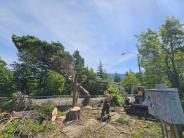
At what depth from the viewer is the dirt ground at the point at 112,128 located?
31.3 feet

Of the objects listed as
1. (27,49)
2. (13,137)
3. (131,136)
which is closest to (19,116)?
(13,137)

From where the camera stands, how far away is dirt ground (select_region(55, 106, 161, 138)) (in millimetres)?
9547

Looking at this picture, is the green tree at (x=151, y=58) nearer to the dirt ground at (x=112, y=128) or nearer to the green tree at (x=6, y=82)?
the dirt ground at (x=112, y=128)

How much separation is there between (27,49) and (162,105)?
1649 centimetres

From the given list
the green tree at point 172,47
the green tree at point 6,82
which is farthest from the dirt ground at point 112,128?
the green tree at point 6,82

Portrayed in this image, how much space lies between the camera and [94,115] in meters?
13.0

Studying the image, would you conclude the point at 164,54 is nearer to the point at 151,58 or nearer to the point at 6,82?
the point at 151,58

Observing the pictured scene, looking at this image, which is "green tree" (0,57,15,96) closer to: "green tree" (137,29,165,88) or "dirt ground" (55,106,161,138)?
"green tree" (137,29,165,88)

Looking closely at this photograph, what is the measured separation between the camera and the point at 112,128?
10.1 m

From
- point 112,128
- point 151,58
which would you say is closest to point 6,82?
point 151,58

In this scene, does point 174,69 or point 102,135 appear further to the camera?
point 174,69

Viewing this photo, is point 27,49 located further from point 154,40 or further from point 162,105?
point 162,105

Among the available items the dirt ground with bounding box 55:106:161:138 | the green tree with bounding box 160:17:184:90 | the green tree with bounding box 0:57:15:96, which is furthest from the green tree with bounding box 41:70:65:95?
the dirt ground with bounding box 55:106:161:138

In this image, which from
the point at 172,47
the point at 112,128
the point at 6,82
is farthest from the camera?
the point at 6,82
